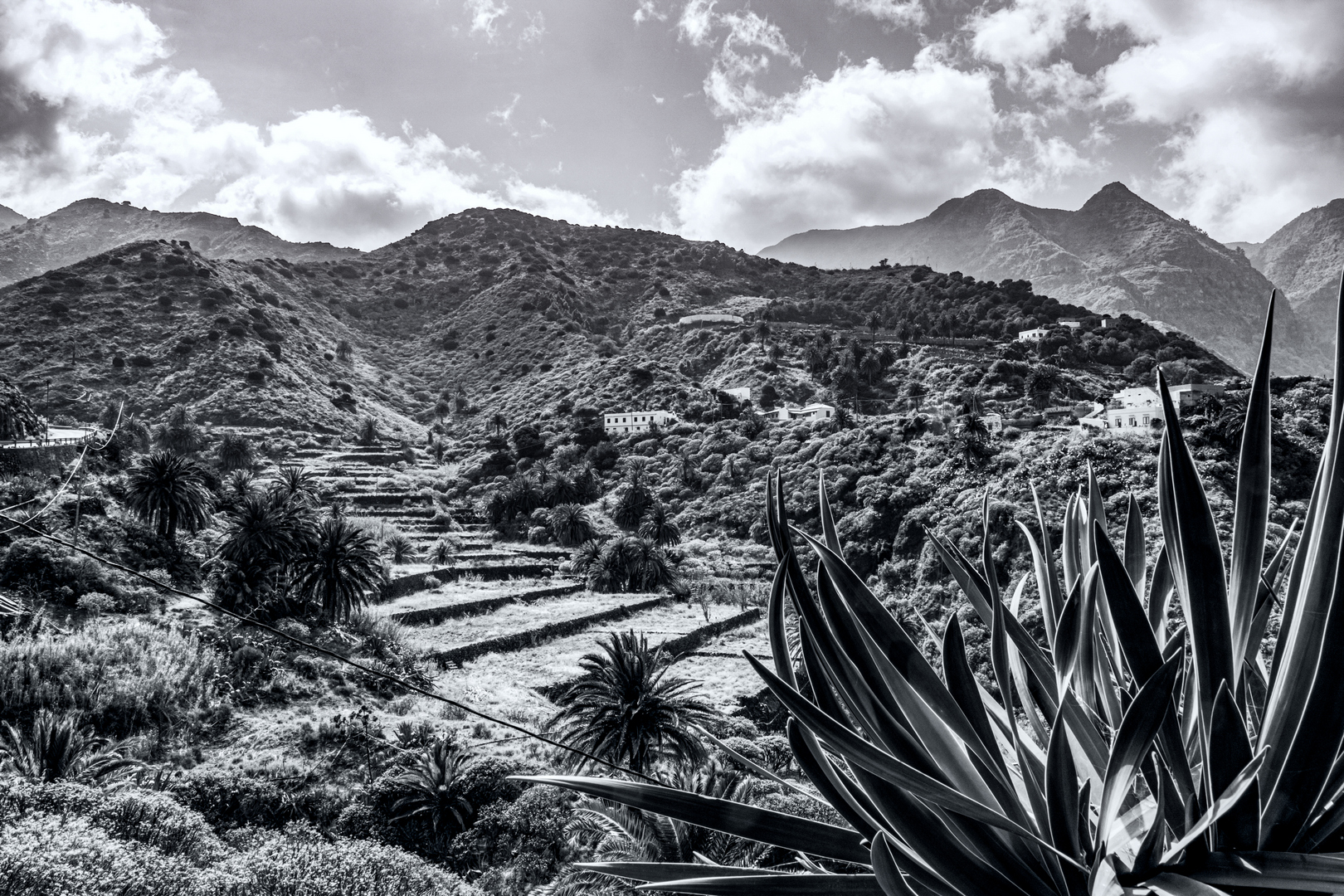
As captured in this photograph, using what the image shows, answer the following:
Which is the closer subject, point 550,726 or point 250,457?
point 550,726

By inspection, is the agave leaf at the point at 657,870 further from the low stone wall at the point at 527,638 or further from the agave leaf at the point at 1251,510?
the low stone wall at the point at 527,638

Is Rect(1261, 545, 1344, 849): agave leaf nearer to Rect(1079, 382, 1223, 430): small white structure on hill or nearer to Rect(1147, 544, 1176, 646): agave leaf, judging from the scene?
Rect(1147, 544, 1176, 646): agave leaf

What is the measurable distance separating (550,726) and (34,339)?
75.8 metres

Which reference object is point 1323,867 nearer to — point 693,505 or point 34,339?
point 693,505

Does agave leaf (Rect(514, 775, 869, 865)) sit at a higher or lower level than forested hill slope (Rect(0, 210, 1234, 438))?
lower

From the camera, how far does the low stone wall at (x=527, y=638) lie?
27797 millimetres

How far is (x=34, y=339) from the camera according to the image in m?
A: 67.8

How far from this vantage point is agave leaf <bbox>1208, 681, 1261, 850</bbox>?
1.68m

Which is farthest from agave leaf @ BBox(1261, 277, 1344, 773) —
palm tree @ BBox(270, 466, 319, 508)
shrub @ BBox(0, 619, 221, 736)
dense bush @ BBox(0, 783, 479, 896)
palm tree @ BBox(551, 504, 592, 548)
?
palm tree @ BBox(551, 504, 592, 548)

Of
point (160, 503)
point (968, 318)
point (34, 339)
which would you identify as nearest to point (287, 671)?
point (160, 503)

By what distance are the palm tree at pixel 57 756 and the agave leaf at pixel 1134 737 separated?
15.1 m

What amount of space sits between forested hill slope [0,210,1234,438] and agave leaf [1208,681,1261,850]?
74.5 meters

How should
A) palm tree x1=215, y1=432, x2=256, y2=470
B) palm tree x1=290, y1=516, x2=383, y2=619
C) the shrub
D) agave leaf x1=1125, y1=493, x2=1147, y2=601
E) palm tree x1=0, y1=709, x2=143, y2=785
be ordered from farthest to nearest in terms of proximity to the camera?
palm tree x1=215, y1=432, x2=256, y2=470 → palm tree x1=290, y1=516, x2=383, y2=619 → the shrub → palm tree x1=0, y1=709, x2=143, y2=785 → agave leaf x1=1125, y1=493, x2=1147, y2=601

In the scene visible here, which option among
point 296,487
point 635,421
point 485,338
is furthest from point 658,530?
point 485,338
